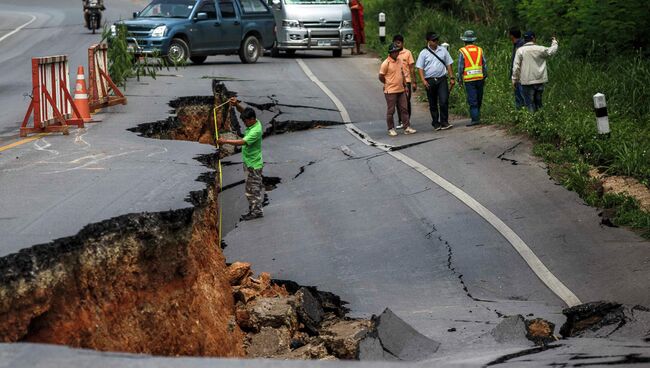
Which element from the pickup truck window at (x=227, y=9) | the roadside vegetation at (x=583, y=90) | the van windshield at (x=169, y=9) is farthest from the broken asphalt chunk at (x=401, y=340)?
the pickup truck window at (x=227, y=9)

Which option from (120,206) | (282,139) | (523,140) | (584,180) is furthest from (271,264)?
(282,139)

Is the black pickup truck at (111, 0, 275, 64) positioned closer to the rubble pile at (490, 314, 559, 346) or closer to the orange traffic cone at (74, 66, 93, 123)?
the orange traffic cone at (74, 66, 93, 123)

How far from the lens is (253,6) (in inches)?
1193

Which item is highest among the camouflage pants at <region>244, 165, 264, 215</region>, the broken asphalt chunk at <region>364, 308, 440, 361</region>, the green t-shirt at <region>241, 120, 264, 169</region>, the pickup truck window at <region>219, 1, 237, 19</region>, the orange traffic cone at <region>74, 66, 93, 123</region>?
the pickup truck window at <region>219, 1, 237, 19</region>

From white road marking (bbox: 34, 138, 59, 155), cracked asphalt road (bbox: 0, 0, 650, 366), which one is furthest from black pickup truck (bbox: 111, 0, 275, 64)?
white road marking (bbox: 34, 138, 59, 155)

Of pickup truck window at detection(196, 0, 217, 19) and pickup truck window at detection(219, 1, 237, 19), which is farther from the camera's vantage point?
pickup truck window at detection(219, 1, 237, 19)

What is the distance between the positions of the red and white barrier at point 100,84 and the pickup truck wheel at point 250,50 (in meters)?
8.75

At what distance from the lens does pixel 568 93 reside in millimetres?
18812

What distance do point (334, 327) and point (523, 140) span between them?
25.7 feet

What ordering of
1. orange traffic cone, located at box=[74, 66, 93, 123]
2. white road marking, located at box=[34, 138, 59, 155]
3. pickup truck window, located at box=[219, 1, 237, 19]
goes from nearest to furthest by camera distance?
white road marking, located at box=[34, 138, 59, 155] < orange traffic cone, located at box=[74, 66, 93, 123] < pickup truck window, located at box=[219, 1, 237, 19]

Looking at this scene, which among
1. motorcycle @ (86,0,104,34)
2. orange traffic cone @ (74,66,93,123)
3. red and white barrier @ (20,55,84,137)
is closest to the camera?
red and white barrier @ (20,55,84,137)

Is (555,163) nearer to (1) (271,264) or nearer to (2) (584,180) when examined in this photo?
(2) (584,180)

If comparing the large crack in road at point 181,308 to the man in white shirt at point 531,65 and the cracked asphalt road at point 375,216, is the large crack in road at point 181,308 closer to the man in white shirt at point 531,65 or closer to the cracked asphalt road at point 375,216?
the cracked asphalt road at point 375,216

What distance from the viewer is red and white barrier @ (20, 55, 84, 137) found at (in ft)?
51.8
